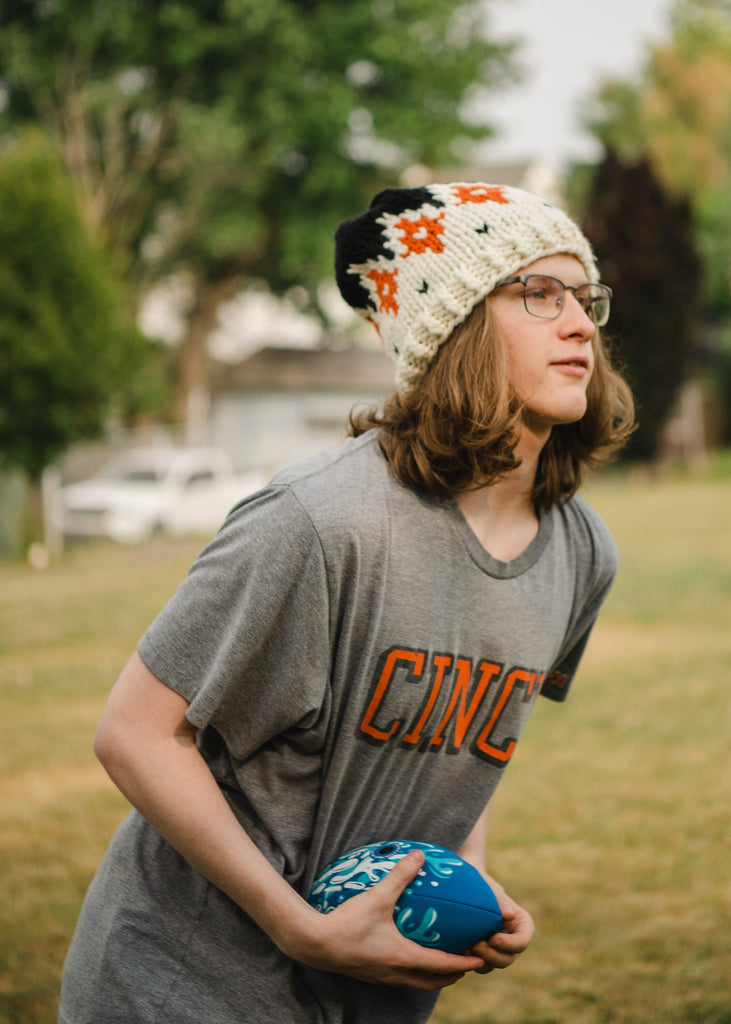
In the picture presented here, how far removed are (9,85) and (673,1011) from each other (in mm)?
26487

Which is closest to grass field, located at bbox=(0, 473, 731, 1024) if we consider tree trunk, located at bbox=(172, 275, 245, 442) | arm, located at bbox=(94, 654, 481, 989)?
arm, located at bbox=(94, 654, 481, 989)

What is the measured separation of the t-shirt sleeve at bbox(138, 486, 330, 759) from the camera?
176cm

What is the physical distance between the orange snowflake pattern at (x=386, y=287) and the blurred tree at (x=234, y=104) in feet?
75.8

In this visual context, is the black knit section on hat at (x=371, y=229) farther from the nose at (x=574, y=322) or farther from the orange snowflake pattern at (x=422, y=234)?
the nose at (x=574, y=322)

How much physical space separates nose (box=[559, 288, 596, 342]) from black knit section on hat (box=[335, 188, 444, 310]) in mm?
316

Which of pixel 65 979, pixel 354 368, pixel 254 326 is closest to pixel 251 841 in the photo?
pixel 65 979

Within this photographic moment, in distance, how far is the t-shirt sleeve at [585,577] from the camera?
2.32 meters

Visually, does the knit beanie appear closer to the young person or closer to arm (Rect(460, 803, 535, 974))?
the young person

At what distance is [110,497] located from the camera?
2039cm

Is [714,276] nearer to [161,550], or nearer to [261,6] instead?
[261,6]

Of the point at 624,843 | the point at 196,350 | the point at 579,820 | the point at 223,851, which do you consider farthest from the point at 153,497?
the point at 223,851

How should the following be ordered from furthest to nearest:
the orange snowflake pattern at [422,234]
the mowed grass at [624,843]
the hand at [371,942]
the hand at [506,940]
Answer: the mowed grass at [624,843] < the orange snowflake pattern at [422,234] < the hand at [506,940] < the hand at [371,942]

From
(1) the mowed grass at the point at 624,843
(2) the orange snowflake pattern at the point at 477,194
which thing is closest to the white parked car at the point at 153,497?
(1) the mowed grass at the point at 624,843

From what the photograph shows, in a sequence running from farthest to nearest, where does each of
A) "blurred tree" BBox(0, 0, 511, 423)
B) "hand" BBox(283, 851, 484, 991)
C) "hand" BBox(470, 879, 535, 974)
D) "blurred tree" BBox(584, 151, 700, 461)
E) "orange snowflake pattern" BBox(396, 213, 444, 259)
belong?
"blurred tree" BBox(584, 151, 700, 461)
"blurred tree" BBox(0, 0, 511, 423)
"orange snowflake pattern" BBox(396, 213, 444, 259)
"hand" BBox(470, 879, 535, 974)
"hand" BBox(283, 851, 484, 991)
